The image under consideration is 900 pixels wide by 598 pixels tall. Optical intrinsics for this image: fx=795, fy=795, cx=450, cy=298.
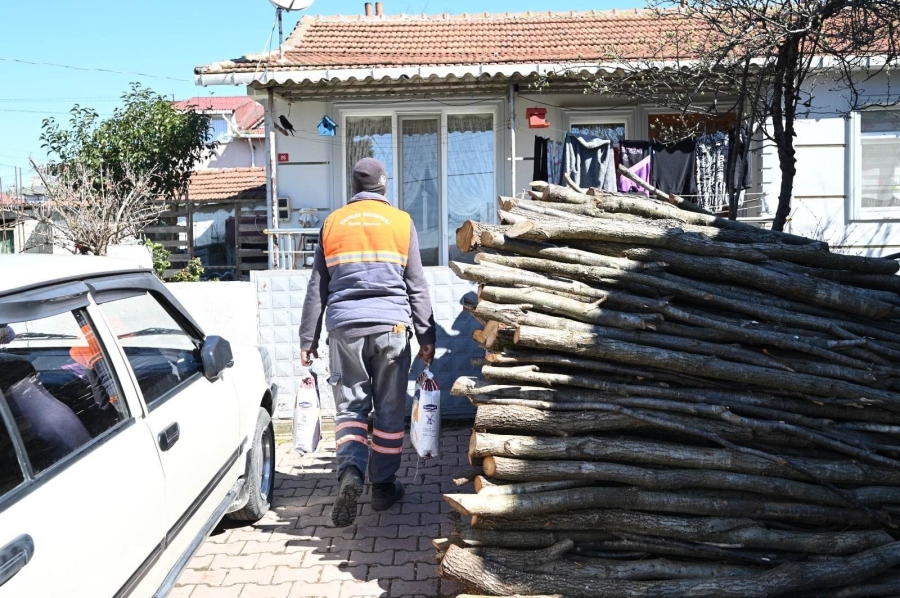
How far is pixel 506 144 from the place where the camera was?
1183 cm

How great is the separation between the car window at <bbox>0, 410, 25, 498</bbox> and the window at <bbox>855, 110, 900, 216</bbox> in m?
11.5

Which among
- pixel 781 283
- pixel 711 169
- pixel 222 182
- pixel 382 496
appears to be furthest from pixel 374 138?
pixel 222 182

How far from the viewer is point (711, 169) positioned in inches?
420

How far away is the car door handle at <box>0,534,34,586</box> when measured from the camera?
2100mm

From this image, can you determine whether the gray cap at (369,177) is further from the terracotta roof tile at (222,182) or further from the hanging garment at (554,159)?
the terracotta roof tile at (222,182)

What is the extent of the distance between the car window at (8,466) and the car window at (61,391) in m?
0.07

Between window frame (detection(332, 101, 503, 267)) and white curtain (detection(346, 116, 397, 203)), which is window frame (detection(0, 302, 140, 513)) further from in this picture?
white curtain (detection(346, 116, 397, 203))

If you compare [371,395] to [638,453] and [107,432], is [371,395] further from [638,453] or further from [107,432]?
[107,432]

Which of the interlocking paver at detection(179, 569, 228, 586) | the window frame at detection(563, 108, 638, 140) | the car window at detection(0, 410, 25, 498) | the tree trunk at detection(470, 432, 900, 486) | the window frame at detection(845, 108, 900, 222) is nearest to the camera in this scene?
the car window at detection(0, 410, 25, 498)

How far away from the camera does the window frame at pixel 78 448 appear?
2365 millimetres

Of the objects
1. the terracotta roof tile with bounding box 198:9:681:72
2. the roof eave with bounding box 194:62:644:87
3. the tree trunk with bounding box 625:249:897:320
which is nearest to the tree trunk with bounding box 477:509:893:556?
the tree trunk with bounding box 625:249:897:320

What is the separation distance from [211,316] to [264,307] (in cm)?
50

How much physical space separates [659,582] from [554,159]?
317 inches

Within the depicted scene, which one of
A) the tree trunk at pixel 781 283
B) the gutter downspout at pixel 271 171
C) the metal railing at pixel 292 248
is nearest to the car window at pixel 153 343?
the tree trunk at pixel 781 283
